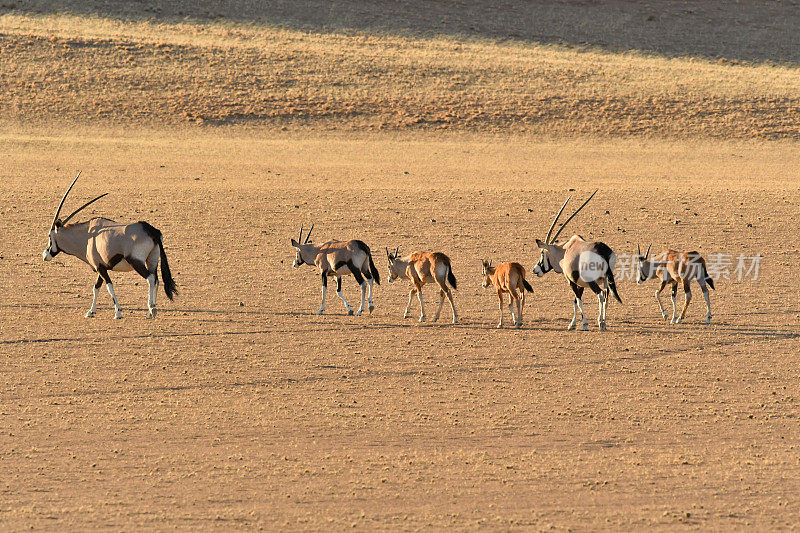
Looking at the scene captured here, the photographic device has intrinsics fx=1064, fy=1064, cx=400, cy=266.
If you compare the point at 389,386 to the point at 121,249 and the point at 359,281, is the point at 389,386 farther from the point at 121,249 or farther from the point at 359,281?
the point at 121,249

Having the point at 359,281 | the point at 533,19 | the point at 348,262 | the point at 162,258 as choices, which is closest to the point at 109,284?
the point at 162,258

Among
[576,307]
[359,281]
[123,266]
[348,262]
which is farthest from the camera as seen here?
[359,281]

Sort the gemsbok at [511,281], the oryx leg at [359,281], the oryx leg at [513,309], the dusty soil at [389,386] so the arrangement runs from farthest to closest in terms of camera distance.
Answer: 1. the oryx leg at [359,281]
2. the oryx leg at [513,309]
3. the gemsbok at [511,281]
4. the dusty soil at [389,386]

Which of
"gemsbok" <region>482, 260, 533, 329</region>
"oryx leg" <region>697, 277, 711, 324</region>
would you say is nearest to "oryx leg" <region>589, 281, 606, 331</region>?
"gemsbok" <region>482, 260, 533, 329</region>

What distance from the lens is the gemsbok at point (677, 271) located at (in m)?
14.9

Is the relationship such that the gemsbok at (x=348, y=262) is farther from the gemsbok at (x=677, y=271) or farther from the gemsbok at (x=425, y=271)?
the gemsbok at (x=677, y=271)

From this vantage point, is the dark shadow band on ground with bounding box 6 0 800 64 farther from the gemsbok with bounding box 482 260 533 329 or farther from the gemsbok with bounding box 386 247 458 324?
the gemsbok with bounding box 482 260 533 329

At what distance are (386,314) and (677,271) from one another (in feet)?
14.0

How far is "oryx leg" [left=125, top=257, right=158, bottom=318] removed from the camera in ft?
49.3

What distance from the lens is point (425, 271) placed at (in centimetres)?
1512

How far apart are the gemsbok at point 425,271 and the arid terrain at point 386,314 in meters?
0.63

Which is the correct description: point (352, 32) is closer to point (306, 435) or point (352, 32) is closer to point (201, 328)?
point (201, 328)

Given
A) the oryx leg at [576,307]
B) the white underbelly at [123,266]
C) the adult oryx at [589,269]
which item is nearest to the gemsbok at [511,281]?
the adult oryx at [589,269]

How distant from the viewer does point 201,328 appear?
1493cm
